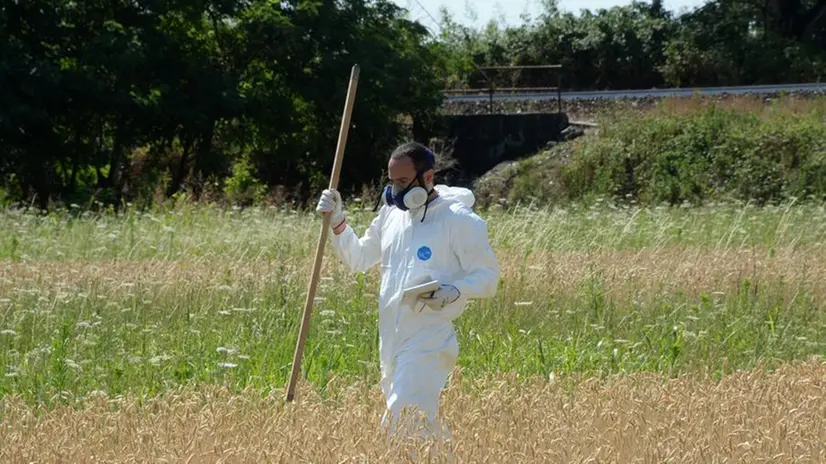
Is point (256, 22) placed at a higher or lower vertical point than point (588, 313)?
higher

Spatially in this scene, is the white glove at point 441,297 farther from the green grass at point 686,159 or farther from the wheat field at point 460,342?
the green grass at point 686,159

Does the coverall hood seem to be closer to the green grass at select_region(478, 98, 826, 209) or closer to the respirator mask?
the respirator mask

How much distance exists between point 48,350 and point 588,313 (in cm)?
451

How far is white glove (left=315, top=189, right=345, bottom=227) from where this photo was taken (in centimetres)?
714

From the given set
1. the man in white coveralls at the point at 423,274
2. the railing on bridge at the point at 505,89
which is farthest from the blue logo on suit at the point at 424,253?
the railing on bridge at the point at 505,89

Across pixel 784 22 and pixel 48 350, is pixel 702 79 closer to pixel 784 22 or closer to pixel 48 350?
pixel 784 22

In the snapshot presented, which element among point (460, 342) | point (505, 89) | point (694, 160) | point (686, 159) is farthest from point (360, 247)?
point (505, 89)

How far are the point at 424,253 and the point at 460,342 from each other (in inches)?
150

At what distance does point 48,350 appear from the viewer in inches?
354

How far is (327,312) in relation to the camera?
33.9 ft

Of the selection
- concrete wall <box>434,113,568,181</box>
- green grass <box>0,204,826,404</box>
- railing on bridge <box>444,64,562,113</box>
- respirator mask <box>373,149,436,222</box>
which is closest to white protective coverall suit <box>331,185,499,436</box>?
respirator mask <box>373,149,436,222</box>

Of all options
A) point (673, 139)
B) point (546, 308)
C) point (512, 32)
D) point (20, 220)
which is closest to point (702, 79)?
point (512, 32)

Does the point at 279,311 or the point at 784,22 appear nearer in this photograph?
the point at 279,311

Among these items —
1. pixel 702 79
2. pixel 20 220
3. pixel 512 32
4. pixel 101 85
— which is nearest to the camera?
pixel 20 220
